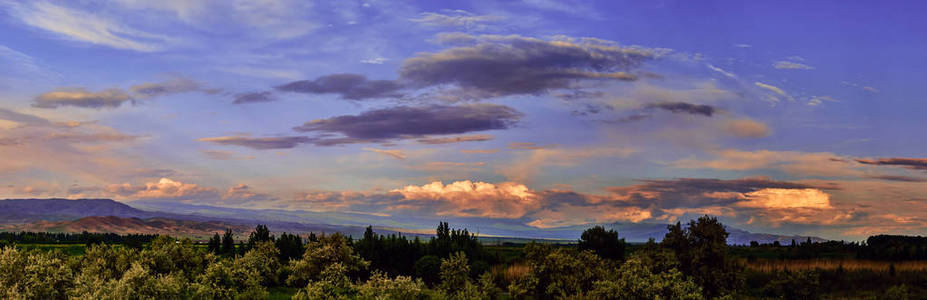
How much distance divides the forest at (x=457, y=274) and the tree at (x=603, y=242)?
77mm

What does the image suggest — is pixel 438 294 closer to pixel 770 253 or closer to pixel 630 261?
pixel 630 261

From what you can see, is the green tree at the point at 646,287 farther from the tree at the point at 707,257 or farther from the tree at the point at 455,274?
the tree at the point at 455,274

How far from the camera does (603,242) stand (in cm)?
4825

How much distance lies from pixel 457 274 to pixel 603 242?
18767mm

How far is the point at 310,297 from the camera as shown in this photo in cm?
2464

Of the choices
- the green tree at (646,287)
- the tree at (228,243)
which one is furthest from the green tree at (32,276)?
the tree at (228,243)

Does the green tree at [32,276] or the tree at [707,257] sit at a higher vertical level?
the tree at [707,257]

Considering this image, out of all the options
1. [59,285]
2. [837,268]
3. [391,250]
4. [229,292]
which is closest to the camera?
[59,285]

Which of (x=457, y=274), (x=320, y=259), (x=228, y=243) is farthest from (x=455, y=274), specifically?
(x=228, y=243)

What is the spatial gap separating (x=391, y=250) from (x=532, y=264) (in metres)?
25.5

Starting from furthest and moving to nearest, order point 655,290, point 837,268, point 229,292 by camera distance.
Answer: point 837,268, point 229,292, point 655,290

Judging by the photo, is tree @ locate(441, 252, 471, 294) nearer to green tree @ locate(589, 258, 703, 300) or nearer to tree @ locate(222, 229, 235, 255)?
green tree @ locate(589, 258, 703, 300)

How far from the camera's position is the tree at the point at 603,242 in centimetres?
4794

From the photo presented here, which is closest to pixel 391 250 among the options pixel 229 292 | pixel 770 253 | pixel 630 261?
pixel 229 292
